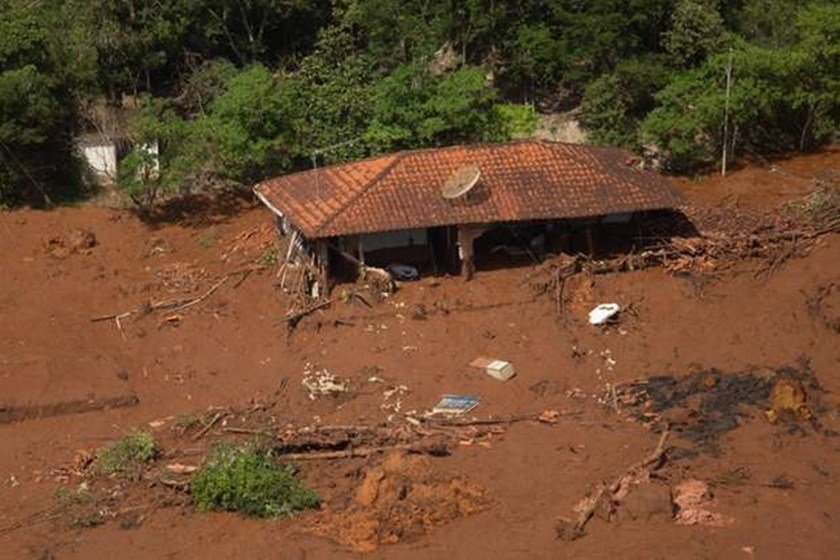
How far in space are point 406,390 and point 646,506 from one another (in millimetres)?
4881

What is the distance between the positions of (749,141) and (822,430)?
12800 millimetres

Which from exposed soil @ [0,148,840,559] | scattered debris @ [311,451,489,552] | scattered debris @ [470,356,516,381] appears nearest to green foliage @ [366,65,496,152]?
exposed soil @ [0,148,840,559]

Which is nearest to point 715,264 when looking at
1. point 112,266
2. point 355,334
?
point 355,334

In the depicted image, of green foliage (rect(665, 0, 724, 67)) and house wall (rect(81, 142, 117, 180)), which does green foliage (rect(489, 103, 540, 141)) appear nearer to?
green foliage (rect(665, 0, 724, 67))

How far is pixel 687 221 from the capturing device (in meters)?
21.0

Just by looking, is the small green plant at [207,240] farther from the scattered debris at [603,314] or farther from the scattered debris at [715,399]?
the scattered debris at [715,399]

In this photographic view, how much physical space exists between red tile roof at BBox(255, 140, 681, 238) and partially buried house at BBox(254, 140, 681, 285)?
0.06ft

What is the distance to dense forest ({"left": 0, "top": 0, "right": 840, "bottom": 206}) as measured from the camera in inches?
937

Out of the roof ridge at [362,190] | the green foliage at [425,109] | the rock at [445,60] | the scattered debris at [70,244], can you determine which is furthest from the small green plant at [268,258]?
the rock at [445,60]

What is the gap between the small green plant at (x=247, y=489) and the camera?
1395 cm

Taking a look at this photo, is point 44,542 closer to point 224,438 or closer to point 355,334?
point 224,438

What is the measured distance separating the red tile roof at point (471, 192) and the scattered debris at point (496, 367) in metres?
2.72

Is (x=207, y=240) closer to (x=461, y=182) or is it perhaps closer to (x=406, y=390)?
(x=461, y=182)

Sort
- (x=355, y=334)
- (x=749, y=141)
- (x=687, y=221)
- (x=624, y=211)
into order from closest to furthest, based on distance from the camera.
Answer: (x=355, y=334), (x=624, y=211), (x=687, y=221), (x=749, y=141)
